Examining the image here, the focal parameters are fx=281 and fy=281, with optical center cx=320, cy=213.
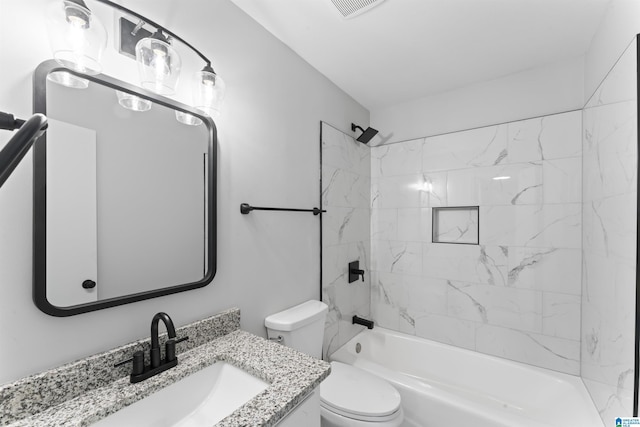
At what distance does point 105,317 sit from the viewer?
0.94 meters

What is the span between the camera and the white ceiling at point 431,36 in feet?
4.62

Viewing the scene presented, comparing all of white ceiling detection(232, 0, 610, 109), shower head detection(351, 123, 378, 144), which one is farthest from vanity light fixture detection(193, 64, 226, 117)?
shower head detection(351, 123, 378, 144)

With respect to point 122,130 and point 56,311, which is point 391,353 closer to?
point 56,311

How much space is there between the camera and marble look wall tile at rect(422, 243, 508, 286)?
2.05 m

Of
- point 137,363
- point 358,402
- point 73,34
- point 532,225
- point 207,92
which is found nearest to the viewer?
point 73,34

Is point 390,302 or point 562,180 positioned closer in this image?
point 562,180

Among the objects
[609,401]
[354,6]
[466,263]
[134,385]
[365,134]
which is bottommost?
[609,401]

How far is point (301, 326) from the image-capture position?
1.56 m

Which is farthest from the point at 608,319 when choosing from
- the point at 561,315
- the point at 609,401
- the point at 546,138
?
the point at 546,138

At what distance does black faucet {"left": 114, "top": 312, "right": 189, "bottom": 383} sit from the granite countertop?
19mm

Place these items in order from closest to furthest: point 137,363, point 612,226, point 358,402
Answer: point 137,363 → point 612,226 → point 358,402

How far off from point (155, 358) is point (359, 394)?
1084 millimetres

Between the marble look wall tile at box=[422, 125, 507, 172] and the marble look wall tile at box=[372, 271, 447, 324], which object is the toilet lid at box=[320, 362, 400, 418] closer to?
the marble look wall tile at box=[372, 271, 447, 324]

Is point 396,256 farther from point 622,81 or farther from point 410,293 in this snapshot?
point 622,81
